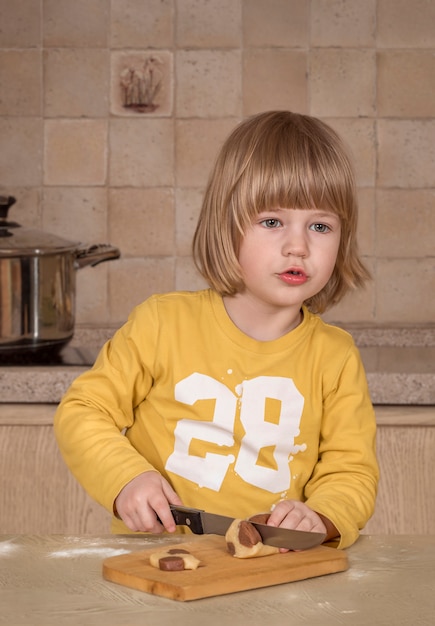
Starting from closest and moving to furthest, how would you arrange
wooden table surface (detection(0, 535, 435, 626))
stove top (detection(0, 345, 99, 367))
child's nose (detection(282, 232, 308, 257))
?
wooden table surface (detection(0, 535, 435, 626)), child's nose (detection(282, 232, 308, 257)), stove top (detection(0, 345, 99, 367))

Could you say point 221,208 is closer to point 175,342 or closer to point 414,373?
point 175,342

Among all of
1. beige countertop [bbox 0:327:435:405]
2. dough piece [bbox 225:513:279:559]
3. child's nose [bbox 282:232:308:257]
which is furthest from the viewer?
beige countertop [bbox 0:327:435:405]

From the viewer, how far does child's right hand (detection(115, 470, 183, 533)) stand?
0.90 m

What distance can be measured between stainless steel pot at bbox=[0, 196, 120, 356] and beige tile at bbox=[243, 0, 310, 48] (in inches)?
21.9

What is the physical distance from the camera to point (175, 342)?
113 centimetres

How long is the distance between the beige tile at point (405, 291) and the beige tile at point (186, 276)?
35 cm

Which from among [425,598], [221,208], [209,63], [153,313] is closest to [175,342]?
[153,313]

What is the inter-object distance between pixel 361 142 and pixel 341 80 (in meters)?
0.13

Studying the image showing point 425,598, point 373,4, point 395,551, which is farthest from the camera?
point 373,4

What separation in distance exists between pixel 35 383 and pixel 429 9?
1062 millimetres

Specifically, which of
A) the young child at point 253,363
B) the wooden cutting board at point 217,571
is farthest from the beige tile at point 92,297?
the wooden cutting board at point 217,571

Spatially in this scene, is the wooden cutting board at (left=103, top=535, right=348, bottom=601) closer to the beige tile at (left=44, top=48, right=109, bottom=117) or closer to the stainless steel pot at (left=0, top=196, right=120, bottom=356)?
the stainless steel pot at (left=0, top=196, right=120, bottom=356)

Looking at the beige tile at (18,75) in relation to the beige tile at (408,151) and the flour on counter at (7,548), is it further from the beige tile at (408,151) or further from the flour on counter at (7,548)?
the flour on counter at (7,548)

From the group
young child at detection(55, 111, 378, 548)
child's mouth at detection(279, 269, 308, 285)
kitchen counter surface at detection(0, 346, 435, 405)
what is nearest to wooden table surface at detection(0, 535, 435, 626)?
young child at detection(55, 111, 378, 548)
